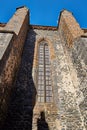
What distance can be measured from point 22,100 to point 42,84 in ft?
5.30

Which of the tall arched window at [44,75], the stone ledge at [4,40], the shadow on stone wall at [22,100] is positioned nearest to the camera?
the stone ledge at [4,40]

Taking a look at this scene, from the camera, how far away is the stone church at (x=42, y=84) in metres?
7.06

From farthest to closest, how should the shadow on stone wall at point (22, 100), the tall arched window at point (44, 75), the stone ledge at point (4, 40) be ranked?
1. the tall arched window at point (44, 75)
2. the shadow on stone wall at point (22, 100)
3. the stone ledge at point (4, 40)

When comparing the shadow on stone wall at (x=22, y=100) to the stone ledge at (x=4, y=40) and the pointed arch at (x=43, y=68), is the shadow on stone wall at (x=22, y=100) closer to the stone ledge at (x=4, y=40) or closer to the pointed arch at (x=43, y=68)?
the pointed arch at (x=43, y=68)

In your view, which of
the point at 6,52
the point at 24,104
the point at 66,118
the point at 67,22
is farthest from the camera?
the point at 67,22

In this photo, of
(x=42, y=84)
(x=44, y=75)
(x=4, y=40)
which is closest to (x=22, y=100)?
(x=42, y=84)

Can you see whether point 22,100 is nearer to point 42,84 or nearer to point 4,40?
point 42,84

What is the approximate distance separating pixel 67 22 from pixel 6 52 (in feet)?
20.7

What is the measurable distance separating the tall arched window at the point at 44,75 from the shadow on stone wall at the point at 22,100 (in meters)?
0.43

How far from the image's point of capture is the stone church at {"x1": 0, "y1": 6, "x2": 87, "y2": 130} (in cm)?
706

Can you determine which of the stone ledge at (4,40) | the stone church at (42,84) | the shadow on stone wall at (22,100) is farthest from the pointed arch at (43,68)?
the stone ledge at (4,40)

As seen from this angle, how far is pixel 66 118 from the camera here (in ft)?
24.2

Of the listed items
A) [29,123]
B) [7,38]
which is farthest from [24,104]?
[7,38]

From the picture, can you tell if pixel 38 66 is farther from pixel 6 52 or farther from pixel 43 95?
pixel 6 52
